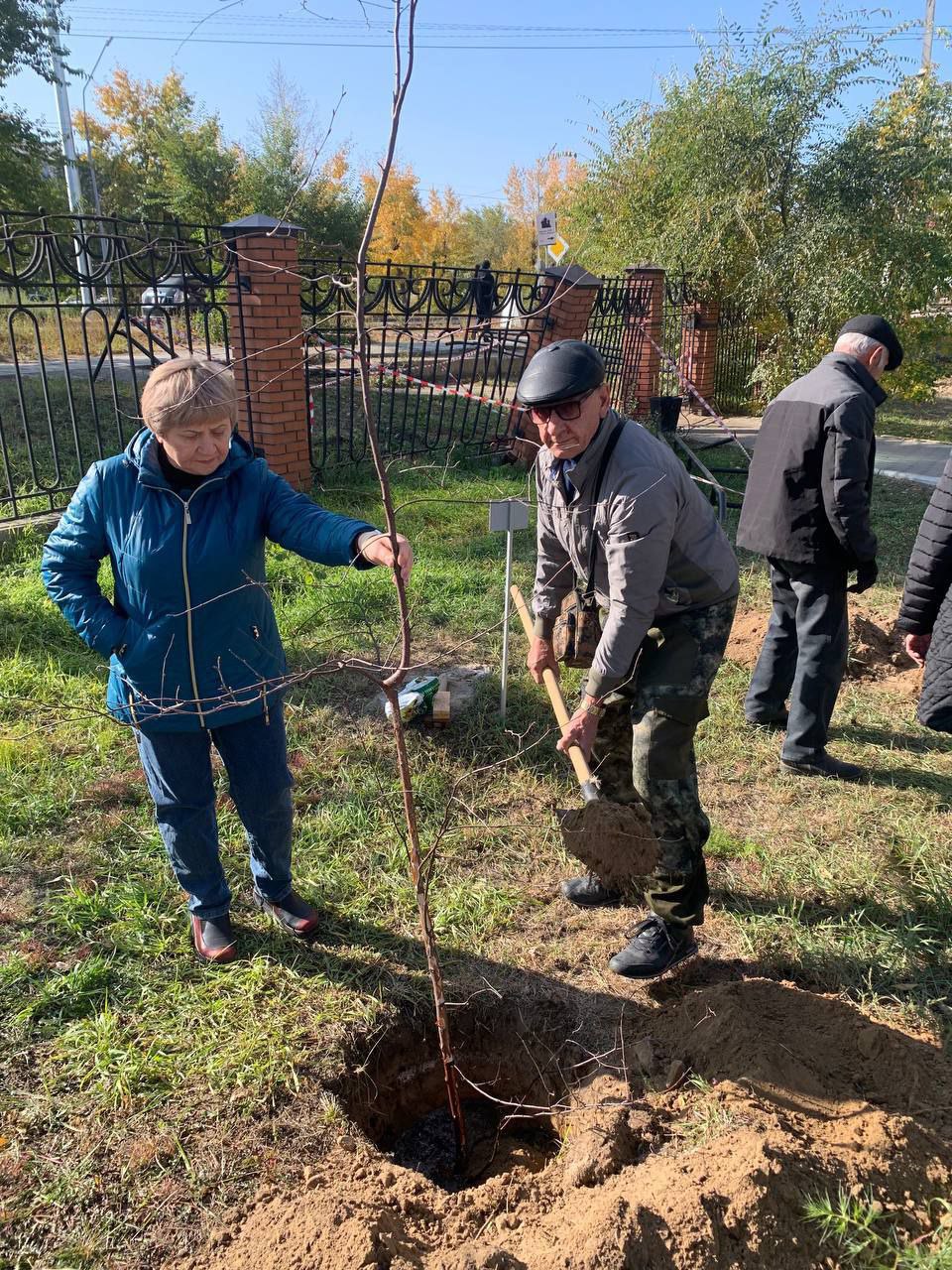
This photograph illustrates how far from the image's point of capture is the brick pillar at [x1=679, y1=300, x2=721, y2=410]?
12.8 meters

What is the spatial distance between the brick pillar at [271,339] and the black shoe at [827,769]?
4496 millimetres

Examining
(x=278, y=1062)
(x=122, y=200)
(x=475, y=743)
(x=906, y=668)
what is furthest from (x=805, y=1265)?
(x=122, y=200)

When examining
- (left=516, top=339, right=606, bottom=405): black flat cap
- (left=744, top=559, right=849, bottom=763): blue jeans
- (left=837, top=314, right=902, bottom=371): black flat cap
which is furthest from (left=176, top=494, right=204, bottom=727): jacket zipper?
(left=837, top=314, right=902, bottom=371): black flat cap

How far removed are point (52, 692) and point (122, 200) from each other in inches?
1367

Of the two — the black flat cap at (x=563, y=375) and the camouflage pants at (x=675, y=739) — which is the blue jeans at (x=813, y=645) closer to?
the camouflage pants at (x=675, y=739)

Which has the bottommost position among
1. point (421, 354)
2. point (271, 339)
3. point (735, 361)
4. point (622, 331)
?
point (735, 361)

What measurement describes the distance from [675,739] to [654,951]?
28.3 inches

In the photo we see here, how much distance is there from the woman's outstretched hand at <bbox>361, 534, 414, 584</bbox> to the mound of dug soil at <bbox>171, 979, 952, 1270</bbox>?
1307mm

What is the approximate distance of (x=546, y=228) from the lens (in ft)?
30.9

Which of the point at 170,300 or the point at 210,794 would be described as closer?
the point at 210,794

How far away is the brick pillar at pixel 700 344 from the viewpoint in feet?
41.9

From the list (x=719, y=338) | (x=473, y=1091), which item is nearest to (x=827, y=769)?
(x=473, y=1091)

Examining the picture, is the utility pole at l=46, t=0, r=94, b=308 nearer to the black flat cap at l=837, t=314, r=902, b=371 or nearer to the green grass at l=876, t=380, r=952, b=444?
the black flat cap at l=837, t=314, r=902, b=371

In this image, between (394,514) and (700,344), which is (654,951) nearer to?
(394,514)
